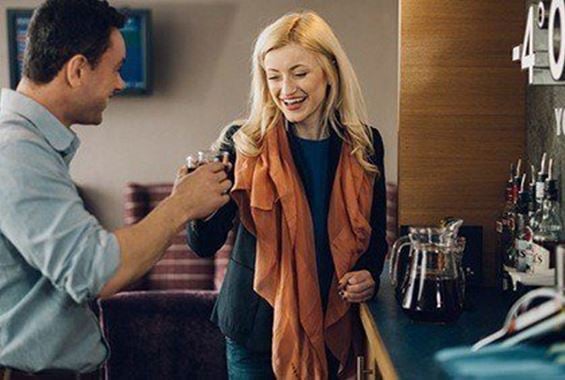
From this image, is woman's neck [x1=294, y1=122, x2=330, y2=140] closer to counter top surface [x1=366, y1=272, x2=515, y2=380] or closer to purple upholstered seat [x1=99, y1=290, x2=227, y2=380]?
counter top surface [x1=366, y1=272, x2=515, y2=380]

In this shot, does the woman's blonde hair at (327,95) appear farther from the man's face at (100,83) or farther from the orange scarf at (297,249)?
the man's face at (100,83)

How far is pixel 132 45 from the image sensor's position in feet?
14.0

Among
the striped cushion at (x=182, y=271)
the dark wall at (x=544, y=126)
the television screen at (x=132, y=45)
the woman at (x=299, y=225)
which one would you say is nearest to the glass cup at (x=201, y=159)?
the woman at (x=299, y=225)

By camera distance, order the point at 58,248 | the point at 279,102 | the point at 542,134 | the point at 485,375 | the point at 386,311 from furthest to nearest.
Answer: the point at 542,134, the point at 279,102, the point at 386,311, the point at 58,248, the point at 485,375

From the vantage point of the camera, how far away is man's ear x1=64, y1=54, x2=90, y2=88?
1.71 meters

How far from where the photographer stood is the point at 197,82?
4.40m

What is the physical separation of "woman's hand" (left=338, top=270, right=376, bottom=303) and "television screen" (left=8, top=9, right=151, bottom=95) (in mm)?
2557

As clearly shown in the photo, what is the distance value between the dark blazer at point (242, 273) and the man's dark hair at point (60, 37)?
524 millimetres

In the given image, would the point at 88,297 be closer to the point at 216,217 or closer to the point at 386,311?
the point at 216,217

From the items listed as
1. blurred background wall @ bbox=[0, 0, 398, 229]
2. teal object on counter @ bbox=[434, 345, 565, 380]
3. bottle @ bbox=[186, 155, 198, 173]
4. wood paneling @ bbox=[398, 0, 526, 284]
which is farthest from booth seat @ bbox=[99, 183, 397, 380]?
teal object on counter @ bbox=[434, 345, 565, 380]

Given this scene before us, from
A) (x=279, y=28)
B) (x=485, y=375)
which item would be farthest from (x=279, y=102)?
(x=485, y=375)

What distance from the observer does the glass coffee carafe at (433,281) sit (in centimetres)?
180

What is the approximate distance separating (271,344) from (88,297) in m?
0.60

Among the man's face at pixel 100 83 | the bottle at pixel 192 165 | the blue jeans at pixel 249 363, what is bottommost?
the blue jeans at pixel 249 363
